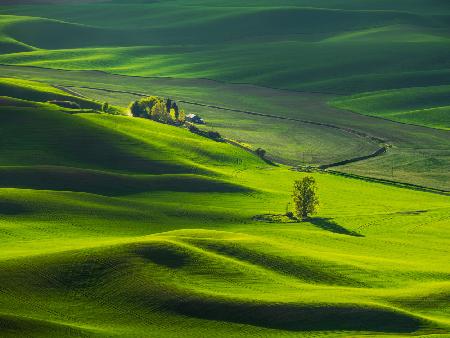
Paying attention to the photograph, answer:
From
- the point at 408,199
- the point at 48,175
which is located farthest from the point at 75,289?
the point at 408,199

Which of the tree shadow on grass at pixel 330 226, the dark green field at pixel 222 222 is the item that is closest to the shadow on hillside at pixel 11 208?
the dark green field at pixel 222 222

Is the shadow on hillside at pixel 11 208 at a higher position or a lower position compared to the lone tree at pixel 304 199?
lower

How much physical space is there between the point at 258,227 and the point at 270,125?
226 ft

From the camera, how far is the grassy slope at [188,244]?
71.2m

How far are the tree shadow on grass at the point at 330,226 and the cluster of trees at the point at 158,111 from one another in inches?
2250

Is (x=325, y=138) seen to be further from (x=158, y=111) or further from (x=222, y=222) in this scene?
(x=222, y=222)

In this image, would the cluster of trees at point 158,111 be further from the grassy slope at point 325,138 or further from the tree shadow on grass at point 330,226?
the tree shadow on grass at point 330,226

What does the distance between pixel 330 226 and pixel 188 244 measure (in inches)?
1081

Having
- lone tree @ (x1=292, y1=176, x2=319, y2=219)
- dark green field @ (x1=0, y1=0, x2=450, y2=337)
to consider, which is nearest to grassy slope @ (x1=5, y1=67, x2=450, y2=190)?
dark green field @ (x1=0, y1=0, x2=450, y2=337)

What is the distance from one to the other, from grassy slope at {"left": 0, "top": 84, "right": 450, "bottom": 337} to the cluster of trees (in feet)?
53.1

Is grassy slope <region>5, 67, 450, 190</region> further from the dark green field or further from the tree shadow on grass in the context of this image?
the tree shadow on grass

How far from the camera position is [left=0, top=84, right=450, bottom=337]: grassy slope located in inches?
2803

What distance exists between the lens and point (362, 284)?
3307 inches

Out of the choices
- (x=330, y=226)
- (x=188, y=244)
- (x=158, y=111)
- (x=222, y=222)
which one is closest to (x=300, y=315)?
(x=188, y=244)
